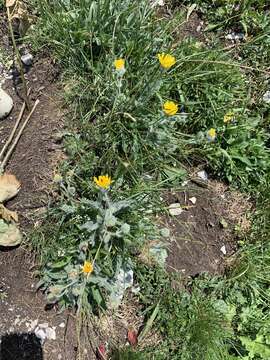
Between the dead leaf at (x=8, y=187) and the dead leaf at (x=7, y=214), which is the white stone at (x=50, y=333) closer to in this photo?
the dead leaf at (x=7, y=214)

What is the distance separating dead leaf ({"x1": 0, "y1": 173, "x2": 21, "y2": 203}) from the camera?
256 cm

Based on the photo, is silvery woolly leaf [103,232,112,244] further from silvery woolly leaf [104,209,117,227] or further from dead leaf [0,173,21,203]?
dead leaf [0,173,21,203]

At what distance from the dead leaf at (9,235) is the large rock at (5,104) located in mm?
646

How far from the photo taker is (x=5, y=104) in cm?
275

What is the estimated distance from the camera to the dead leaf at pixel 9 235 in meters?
2.49

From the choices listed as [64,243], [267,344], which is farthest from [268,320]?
[64,243]

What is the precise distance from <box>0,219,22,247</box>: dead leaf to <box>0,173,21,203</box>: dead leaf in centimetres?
13

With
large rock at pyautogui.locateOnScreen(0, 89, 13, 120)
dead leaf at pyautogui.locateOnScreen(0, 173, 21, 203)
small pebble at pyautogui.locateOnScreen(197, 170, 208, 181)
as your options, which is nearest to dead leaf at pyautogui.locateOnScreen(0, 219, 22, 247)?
dead leaf at pyautogui.locateOnScreen(0, 173, 21, 203)

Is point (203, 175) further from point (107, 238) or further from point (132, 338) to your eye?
point (132, 338)

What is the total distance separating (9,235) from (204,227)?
3.82 ft

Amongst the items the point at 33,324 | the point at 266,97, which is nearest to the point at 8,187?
the point at 33,324

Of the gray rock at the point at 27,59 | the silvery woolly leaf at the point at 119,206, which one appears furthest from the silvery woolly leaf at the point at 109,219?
the gray rock at the point at 27,59

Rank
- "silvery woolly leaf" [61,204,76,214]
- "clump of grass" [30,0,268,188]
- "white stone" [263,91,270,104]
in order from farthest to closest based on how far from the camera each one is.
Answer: "white stone" [263,91,270,104] → "clump of grass" [30,0,268,188] → "silvery woolly leaf" [61,204,76,214]

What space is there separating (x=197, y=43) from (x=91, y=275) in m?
1.72
